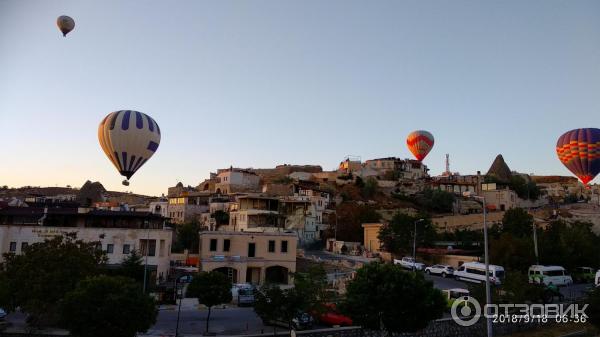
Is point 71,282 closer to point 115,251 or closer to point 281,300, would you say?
point 281,300

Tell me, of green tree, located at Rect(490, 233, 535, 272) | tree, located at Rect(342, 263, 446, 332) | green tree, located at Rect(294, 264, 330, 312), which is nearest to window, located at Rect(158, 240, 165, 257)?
green tree, located at Rect(294, 264, 330, 312)

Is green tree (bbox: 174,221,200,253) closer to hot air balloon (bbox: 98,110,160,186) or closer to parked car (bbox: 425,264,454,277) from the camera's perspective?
hot air balloon (bbox: 98,110,160,186)


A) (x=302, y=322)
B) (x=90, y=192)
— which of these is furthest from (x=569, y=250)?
(x=90, y=192)

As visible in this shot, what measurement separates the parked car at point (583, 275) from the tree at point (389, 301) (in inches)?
1208

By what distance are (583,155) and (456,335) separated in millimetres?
32475

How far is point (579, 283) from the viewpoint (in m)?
43.1

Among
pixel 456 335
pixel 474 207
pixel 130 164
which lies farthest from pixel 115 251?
pixel 474 207

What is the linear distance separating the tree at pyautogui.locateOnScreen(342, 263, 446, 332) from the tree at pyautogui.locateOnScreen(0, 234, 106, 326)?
12.4 metres

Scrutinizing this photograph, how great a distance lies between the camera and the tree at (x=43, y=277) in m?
22.3

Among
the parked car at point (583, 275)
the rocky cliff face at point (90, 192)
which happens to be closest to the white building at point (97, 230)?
the parked car at point (583, 275)

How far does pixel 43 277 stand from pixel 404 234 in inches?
1563

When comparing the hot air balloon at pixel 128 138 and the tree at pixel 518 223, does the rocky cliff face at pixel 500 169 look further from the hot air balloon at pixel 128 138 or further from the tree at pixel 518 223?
the hot air balloon at pixel 128 138

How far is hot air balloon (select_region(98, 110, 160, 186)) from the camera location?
3606 centimetres

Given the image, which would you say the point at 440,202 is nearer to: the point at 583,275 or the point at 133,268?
the point at 583,275
